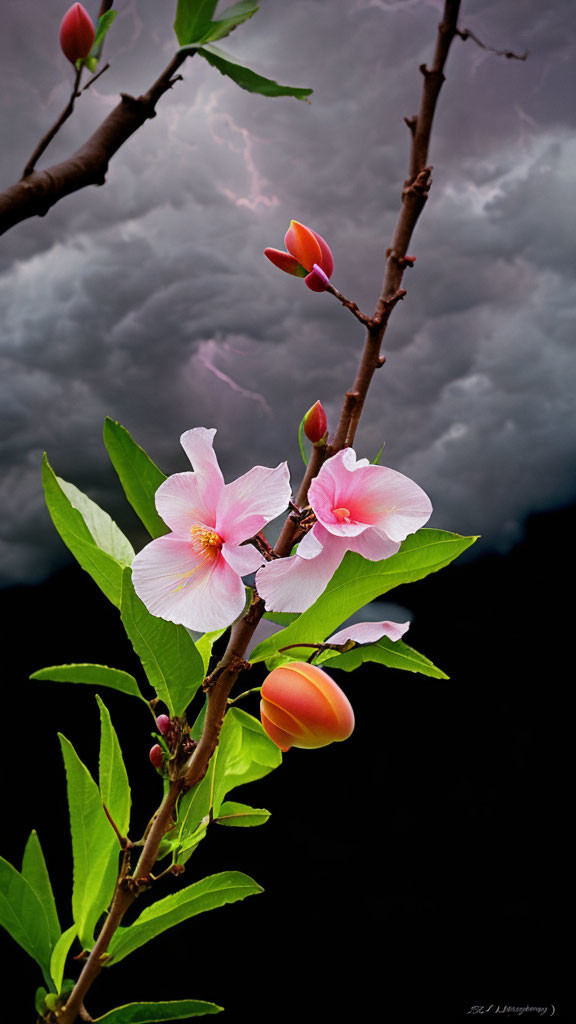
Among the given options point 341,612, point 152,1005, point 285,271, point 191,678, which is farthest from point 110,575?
point 152,1005

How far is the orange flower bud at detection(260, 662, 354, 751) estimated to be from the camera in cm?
63

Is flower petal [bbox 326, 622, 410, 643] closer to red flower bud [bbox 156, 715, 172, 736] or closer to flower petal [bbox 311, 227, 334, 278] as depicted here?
red flower bud [bbox 156, 715, 172, 736]

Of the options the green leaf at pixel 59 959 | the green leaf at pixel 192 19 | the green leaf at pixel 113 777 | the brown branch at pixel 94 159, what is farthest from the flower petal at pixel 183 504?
the green leaf at pixel 192 19

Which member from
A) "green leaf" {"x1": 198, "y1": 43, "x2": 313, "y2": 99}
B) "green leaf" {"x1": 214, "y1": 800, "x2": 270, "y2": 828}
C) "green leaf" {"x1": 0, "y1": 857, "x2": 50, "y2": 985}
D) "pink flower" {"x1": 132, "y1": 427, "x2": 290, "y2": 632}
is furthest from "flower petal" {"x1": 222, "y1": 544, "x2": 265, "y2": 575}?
"green leaf" {"x1": 198, "y1": 43, "x2": 313, "y2": 99}

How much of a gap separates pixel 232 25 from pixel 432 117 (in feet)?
1.65

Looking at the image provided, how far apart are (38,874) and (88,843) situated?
0.41ft

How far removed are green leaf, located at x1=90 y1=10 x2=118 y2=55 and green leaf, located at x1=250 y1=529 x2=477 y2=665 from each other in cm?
90

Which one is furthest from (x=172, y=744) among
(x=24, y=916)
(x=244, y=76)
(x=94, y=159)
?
(x=244, y=76)

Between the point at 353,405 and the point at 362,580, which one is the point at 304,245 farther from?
the point at 362,580

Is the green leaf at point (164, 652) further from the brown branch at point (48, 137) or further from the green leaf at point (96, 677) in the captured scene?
the brown branch at point (48, 137)

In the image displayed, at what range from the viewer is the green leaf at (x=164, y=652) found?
2.21 feet

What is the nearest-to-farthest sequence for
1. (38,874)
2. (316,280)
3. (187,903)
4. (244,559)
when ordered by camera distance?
(244,559) → (316,280) → (187,903) → (38,874)

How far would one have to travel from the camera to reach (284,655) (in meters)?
0.77

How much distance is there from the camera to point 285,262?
2.47ft
